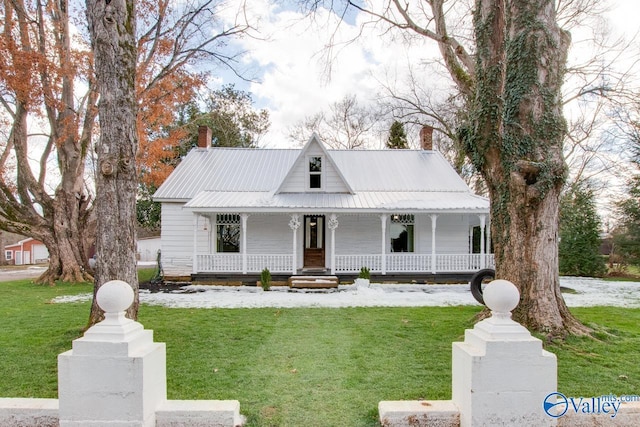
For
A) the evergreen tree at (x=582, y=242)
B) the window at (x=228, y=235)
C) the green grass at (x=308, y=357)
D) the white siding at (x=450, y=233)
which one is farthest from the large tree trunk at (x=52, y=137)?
the evergreen tree at (x=582, y=242)

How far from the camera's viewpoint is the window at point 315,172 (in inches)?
617

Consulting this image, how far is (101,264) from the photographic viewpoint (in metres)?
5.47

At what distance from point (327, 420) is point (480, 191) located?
83.5 feet

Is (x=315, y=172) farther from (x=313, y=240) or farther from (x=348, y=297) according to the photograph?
(x=348, y=297)

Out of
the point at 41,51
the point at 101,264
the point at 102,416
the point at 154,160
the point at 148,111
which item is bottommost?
the point at 102,416

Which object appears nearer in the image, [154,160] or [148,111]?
[148,111]

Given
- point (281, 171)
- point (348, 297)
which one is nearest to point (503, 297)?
point (348, 297)

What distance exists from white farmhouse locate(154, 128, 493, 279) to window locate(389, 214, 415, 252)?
1.6 inches

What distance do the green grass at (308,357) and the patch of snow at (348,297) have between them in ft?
3.77

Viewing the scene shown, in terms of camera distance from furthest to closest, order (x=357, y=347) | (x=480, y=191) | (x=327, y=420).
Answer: (x=480, y=191) → (x=357, y=347) → (x=327, y=420)

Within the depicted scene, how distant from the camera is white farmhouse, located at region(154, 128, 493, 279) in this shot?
13.9m

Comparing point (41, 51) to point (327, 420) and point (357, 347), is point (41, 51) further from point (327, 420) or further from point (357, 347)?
point (327, 420)

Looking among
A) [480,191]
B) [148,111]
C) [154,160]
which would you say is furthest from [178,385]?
[480,191]

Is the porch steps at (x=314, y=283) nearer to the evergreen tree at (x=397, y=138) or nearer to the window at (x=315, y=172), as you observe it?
the window at (x=315, y=172)
